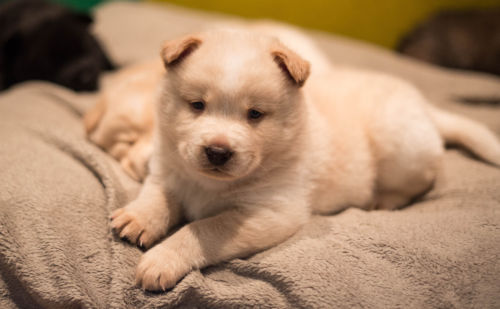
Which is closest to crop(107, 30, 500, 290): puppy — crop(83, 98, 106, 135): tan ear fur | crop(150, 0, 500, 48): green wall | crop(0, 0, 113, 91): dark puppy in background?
crop(83, 98, 106, 135): tan ear fur

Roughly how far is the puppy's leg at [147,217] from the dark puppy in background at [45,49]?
1777 mm

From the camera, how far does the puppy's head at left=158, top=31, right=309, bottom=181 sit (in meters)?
1.54

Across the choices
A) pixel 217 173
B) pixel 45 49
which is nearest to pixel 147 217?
pixel 217 173

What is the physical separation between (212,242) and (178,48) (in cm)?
81

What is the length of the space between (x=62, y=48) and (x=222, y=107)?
226cm

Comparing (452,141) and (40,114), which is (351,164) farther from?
(40,114)

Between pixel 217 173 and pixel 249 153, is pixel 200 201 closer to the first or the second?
pixel 217 173

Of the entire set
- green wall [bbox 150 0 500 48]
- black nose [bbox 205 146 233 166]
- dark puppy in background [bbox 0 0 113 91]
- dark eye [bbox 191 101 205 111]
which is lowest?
dark puppy in background [bbox 0 0 113 91]

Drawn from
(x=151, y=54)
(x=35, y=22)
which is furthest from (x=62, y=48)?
(x=151, y=54)

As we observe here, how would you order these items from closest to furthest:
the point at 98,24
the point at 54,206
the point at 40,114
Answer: the point at 54,206 < the point at 40,114 < the point at 98,24

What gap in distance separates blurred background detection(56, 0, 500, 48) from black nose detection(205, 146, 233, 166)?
3.65 metres

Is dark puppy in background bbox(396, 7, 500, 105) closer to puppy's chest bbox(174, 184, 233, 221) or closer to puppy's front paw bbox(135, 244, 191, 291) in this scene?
puppy's chest bbox(174, 184, 233, 221)

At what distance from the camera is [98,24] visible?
4.16m

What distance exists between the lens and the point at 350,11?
15.5 ft
